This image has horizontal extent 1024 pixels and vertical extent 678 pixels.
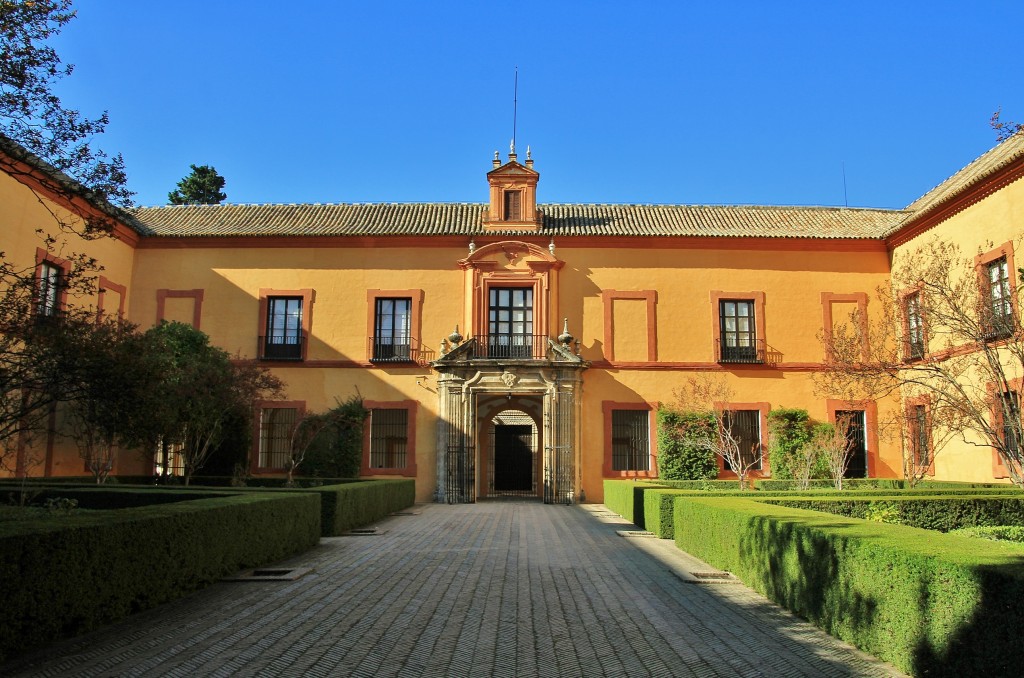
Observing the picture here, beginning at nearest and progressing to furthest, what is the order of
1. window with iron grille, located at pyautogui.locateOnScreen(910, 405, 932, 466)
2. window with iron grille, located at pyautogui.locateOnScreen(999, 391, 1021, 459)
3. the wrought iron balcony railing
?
window with iron grille, located at pyautogui.locateOnScreen(999, 391, 1021, 459) → window with iron grille, located at pyautogui.locateOnScreen(910, 405, 932, 466) → the wrought iron balcony railing

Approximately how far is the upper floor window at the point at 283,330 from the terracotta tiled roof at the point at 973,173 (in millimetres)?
16197

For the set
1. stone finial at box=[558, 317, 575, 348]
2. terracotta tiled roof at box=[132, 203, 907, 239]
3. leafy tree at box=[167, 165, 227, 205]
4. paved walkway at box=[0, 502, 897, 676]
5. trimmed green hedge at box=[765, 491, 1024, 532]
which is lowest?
paved walkway at box=[0, 502, 897, 676]

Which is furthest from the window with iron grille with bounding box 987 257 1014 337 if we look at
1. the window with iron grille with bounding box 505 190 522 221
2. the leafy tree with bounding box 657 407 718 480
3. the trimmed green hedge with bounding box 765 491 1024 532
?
the window with iron grille with bounding box 505 190 522 221

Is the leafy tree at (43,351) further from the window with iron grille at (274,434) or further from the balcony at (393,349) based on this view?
the balcony at (393,349)

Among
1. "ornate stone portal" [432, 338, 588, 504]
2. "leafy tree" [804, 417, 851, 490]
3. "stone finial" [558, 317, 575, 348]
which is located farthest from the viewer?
"stone finial" [558, 317, 575, 348]

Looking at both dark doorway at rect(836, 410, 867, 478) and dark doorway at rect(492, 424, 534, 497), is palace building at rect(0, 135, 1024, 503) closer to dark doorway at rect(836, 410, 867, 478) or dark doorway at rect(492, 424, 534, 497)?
dark doorway at rect(836, 410, 867, 478)

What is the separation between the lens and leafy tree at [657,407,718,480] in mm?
20953

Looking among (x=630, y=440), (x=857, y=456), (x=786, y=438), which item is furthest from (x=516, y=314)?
(x=857, y=456)

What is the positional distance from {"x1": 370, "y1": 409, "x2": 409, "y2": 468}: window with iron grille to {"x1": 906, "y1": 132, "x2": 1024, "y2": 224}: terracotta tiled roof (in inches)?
554

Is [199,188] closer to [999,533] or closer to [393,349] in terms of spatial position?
[393,349]

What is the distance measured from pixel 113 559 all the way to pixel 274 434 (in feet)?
52.9

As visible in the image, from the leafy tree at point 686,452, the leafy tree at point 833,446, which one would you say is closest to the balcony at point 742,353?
the leafy tree at point 686,452

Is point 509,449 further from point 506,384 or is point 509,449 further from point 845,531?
point 845,531

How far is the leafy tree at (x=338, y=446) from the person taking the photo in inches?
827
